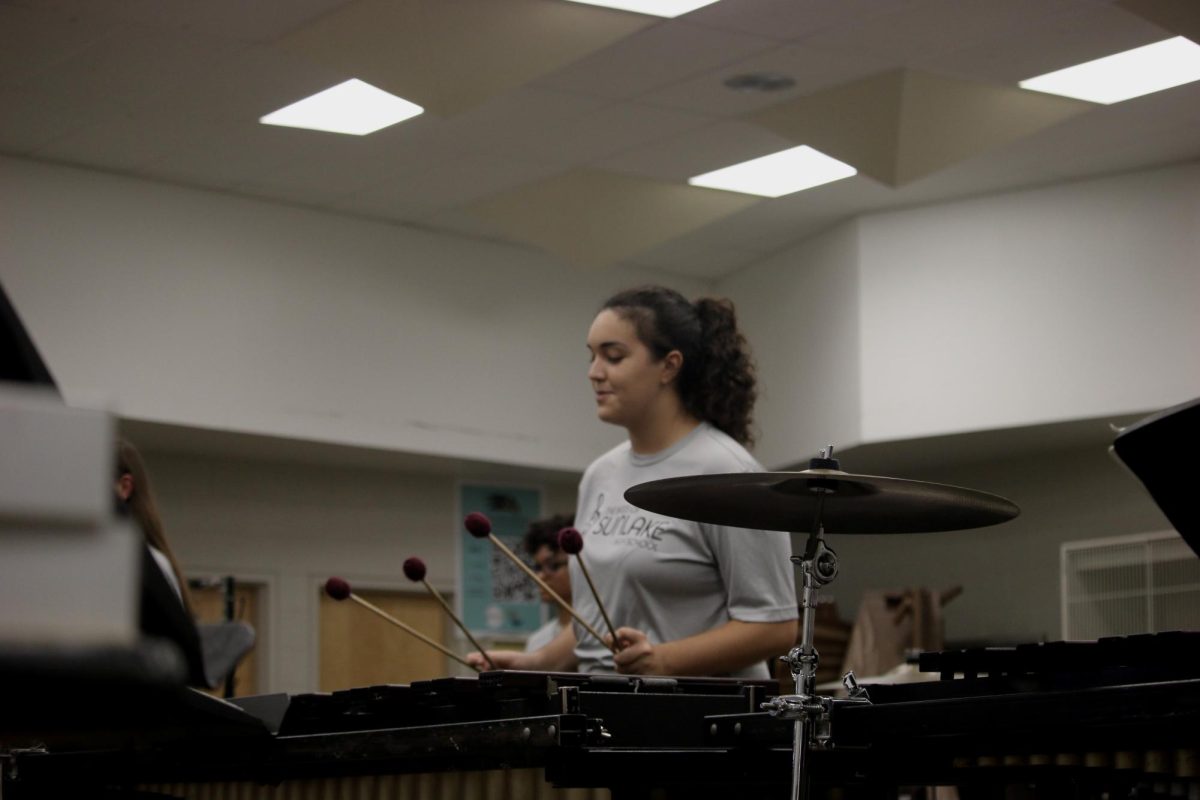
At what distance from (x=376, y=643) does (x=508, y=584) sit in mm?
795

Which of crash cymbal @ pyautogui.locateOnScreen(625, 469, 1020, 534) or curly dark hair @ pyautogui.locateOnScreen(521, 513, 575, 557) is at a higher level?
curly dark hair @ pyautogui.locateOnScreen(521, 513, 575, 557)

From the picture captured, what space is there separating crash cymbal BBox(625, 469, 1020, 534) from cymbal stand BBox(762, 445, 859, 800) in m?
0.03

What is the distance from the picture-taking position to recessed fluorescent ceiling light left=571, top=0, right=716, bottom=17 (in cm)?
557

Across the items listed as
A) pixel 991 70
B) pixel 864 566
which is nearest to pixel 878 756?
pixel 991 70

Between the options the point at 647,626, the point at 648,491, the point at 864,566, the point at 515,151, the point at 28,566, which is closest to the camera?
the point at 28,566

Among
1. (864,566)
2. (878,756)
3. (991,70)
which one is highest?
(991,70)

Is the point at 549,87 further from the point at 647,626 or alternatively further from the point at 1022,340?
the point at 647,626

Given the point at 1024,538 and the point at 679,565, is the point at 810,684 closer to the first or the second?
the point at 679,565

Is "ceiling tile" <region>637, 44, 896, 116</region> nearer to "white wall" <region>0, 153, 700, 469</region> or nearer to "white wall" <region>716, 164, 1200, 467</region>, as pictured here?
"white wall" <region>716, 164, 1200, 467</region>

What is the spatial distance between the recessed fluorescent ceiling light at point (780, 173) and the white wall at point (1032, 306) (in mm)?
593

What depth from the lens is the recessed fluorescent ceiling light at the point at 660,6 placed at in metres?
5.57

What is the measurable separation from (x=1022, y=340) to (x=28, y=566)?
7.08m

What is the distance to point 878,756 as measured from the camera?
2.13m

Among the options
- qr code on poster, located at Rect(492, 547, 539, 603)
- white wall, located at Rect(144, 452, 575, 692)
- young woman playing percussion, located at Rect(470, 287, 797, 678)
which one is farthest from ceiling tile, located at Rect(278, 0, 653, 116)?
qr code on poster, located at Rect(492, 547, 539, 603)
